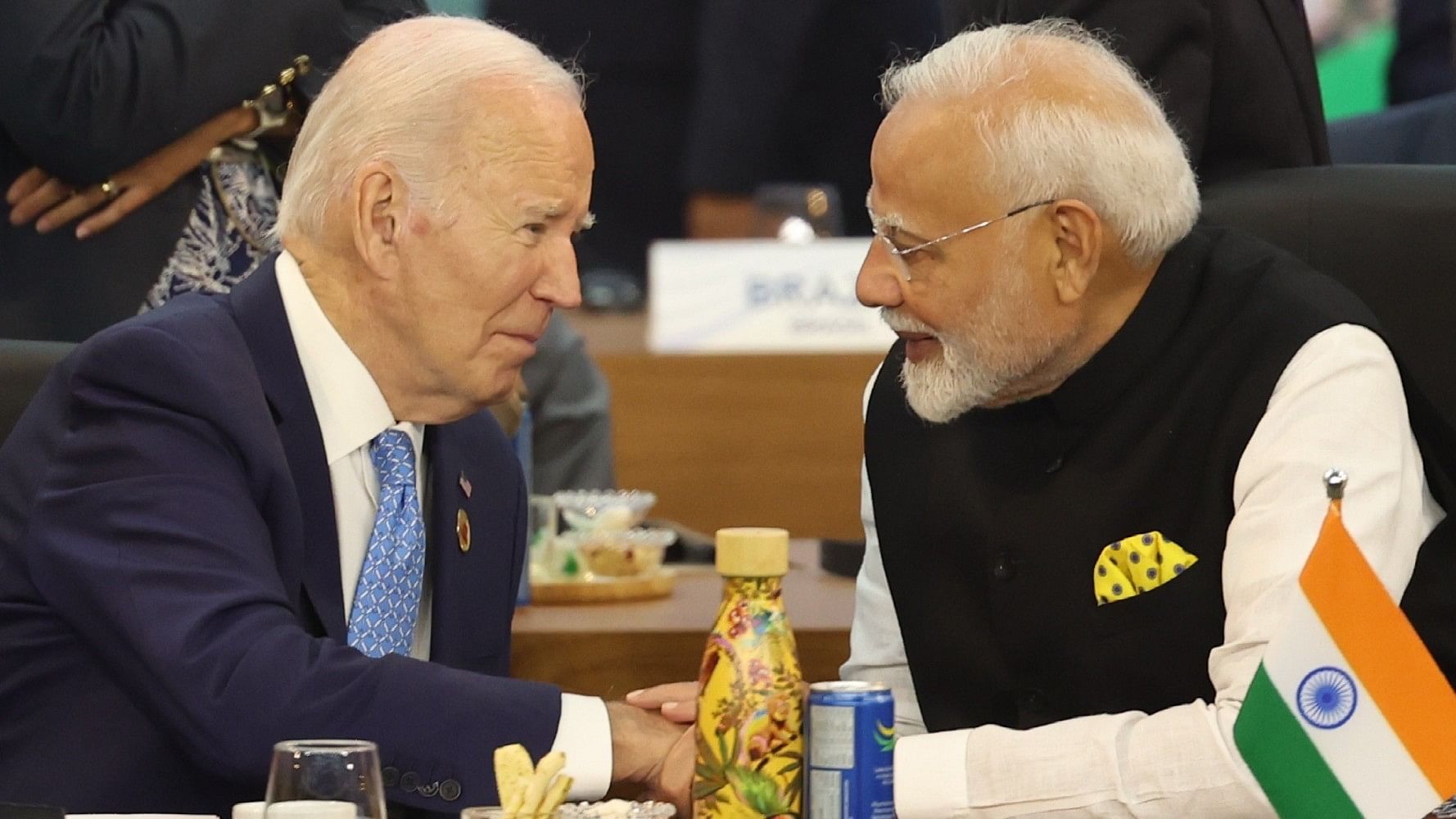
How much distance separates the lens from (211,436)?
6.56 ft

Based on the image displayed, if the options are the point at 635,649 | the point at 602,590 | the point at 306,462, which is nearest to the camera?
the point at 306,462

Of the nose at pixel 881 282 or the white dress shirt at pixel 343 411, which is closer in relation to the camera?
the white dress shirt at pixel 343 411

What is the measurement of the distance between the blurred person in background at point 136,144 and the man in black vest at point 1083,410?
923 mm

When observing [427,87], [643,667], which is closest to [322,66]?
[427,87]

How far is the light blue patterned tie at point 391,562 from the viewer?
216 centimetres

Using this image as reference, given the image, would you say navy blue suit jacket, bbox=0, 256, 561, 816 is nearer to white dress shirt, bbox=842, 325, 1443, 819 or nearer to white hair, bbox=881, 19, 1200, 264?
white dress shirt, bbox=842, 325, 1443, 819

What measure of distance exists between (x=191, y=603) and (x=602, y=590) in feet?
4.29

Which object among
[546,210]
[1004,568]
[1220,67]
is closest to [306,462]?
[546,210]

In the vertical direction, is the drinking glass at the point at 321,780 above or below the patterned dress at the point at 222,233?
below

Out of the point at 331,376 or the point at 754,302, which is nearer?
the point at 331,376

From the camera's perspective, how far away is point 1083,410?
7.66ft

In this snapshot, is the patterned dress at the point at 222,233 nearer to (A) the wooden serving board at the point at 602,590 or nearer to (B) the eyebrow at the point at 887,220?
(A) the wooden serving board at the point at 602,590

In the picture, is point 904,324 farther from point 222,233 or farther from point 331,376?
point 222,233

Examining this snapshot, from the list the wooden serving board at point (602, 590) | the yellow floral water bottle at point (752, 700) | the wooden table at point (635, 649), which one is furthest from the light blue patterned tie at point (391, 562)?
the wooden serving board at point (602, 590)
